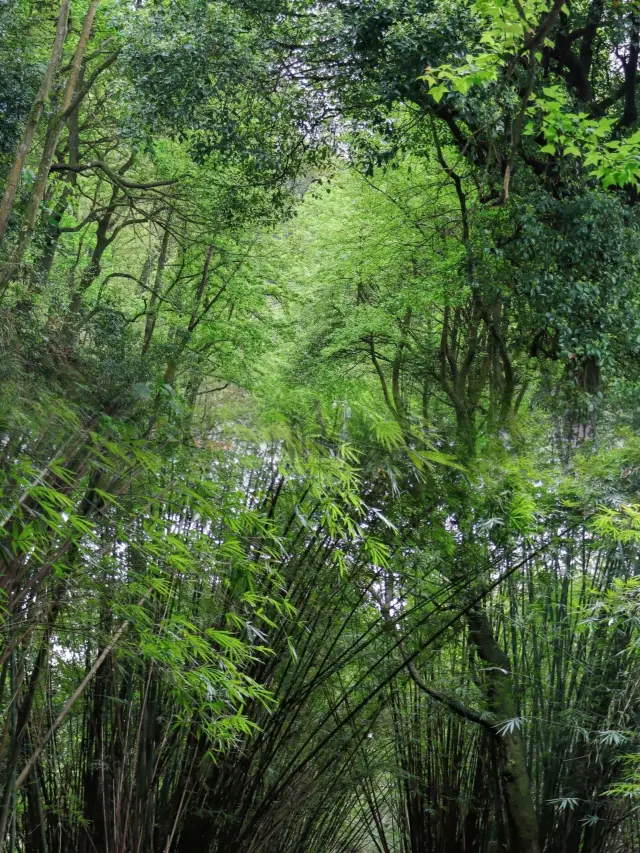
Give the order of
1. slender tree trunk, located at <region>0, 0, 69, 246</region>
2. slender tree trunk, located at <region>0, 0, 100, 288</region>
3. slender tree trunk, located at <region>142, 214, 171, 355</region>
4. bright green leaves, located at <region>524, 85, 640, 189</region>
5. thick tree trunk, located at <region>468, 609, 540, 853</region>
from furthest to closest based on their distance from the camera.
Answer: slender tree trunk, located at <region>142, 214, 171, 355</region> < slender tree trunk, located at <region>0, 0, 100, 288</region> < bright green leaves, located at <region>524, 85, 640, 189</region> < slender tree trunk, located at <region>0, 0, 69, 246</region> < thick tree trunk, located at <region>468, 609, 540, 853</region>

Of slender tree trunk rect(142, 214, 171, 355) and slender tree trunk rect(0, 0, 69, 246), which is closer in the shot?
slender tree trunk rect(0, 0, 69, 246)

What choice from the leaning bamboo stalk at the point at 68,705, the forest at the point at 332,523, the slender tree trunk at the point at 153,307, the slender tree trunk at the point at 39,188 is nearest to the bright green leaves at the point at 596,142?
the forest at the point at 332,523

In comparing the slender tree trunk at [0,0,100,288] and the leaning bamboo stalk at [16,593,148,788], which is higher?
the slender tree trunk at [0,0,100,288]

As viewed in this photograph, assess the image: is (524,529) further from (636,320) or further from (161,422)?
(636,320)

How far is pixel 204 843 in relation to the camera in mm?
2926

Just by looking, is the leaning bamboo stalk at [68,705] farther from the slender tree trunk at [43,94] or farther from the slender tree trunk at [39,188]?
the slender tree trunk at [39,188]

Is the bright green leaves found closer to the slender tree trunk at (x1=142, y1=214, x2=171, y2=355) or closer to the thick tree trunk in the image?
the thick tree trunk

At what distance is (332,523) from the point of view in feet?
8.98

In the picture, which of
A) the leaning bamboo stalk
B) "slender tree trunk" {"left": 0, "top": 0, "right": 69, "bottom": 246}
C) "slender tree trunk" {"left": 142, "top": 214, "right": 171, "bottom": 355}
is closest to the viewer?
the leaning bamboo stalk

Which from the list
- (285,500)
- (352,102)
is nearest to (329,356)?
(352,102)

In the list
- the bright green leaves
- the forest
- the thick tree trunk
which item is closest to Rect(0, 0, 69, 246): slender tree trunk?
the forest

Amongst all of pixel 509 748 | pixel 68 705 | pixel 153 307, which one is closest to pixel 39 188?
pixel 68 705

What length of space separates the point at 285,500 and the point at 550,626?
4.98 ft

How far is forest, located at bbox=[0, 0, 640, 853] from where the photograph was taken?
244 centimetres
